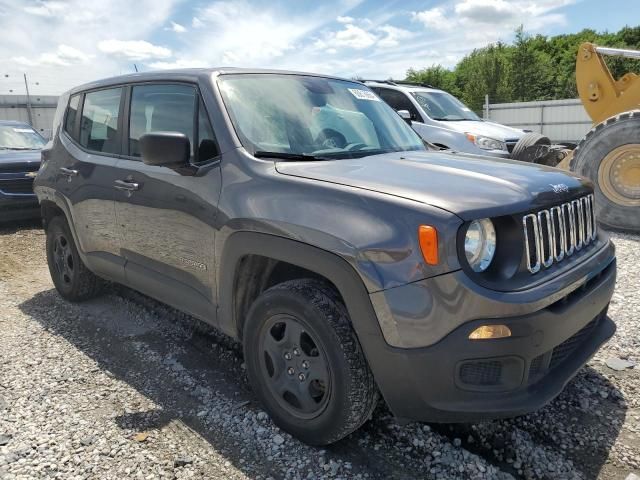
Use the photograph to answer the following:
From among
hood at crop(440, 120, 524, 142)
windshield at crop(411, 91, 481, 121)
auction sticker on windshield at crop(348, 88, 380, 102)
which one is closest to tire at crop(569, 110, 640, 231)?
hood at crop(440, 120, 524, 142)

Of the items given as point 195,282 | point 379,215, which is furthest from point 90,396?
point 379,215

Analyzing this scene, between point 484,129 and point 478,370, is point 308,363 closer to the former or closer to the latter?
point 478,370

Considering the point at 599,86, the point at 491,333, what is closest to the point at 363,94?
the point at 491,333

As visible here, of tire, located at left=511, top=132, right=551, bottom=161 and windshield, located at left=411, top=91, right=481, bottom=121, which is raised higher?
windshield, located at left=411, top=91, right=481, bottom=121

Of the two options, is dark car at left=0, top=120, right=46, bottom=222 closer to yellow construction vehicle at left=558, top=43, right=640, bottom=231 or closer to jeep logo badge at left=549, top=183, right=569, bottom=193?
jeep logo badge at left=549, top=183, right=569, bottom=193

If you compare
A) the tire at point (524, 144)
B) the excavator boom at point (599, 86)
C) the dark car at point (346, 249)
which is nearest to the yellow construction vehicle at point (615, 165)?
the excavator boom at point (599, 86)

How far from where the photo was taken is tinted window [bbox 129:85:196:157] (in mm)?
3236

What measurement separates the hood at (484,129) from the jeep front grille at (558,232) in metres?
6.15

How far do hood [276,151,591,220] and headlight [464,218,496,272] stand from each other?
0.05 meters

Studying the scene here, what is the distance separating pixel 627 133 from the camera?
21.0 feet

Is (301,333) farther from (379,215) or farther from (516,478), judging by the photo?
(516,478)

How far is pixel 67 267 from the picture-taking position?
4.78 meters

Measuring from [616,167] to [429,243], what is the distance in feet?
18.4

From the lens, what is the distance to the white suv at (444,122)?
8.53m
